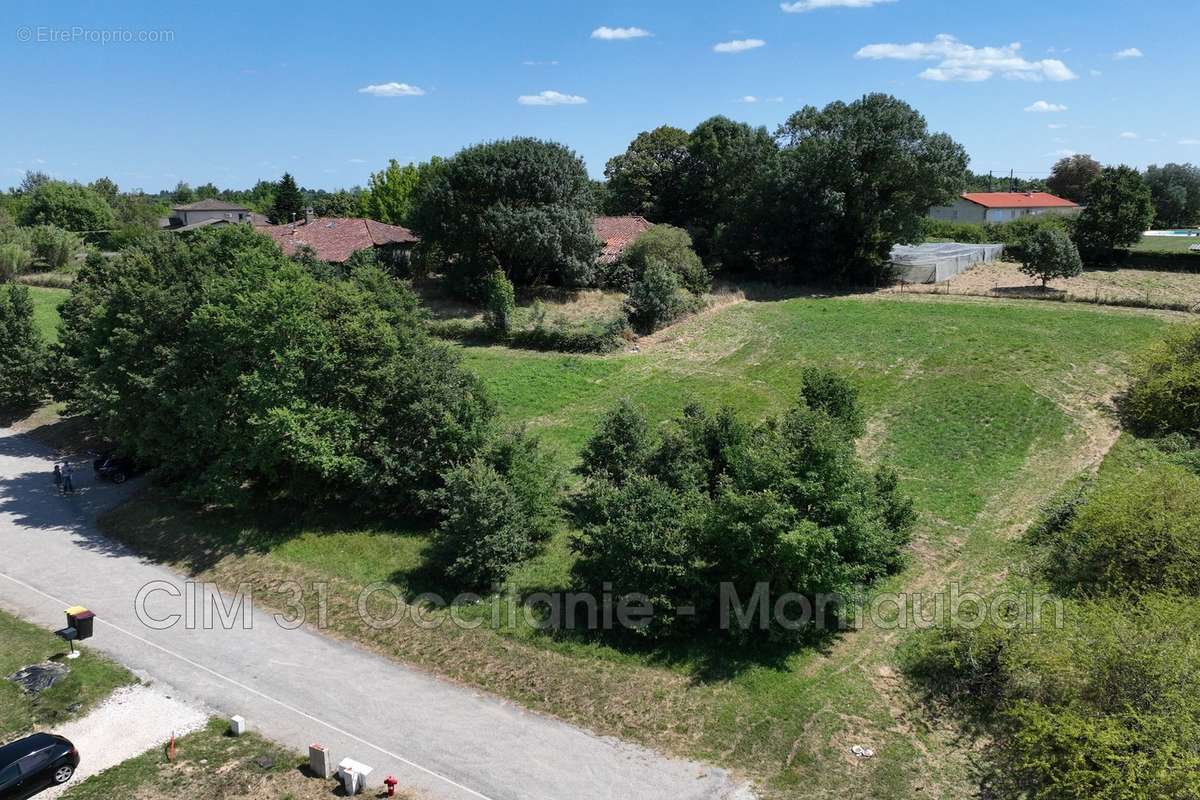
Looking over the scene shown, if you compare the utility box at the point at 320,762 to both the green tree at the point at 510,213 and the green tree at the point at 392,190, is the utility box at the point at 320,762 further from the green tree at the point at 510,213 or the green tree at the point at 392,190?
the green tree at the point at 392,190

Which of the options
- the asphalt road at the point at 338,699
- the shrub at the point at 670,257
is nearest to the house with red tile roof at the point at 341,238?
the shrub at the point at 670,257

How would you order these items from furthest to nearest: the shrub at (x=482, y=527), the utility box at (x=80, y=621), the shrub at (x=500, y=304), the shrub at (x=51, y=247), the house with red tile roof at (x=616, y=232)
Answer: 1. the shrub at (x=51, y=247)
2. the house with red tile roof at (x=616, y=232)
3. the shrub at (x=500, y=304)
4. the shrub at (x=482, y=527)
5. the utility box at (x=80, y=621)

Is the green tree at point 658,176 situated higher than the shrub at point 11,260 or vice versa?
the green tree at point 658,176

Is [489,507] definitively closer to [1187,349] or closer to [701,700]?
[701,700]

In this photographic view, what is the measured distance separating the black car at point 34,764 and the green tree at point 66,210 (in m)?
96.6

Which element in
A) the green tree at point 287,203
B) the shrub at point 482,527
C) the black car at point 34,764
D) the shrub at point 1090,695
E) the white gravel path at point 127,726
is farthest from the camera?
the green tree at point 287,203

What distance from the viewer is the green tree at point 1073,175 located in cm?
8981

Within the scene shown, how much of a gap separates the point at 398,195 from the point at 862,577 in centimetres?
6524

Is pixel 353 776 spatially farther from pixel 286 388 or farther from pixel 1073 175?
pixel 1073 175

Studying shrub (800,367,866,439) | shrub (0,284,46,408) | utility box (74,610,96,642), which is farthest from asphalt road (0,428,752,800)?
shrub (0,284,46,408)

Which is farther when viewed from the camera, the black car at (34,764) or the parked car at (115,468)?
the parked car at (115,468)

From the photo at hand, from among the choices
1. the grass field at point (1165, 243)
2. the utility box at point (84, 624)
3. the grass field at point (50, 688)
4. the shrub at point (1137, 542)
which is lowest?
the grass field at point (50, 688)

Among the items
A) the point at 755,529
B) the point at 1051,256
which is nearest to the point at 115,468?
the point at 755,529

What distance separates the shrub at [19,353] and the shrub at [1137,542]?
44.3 meters
